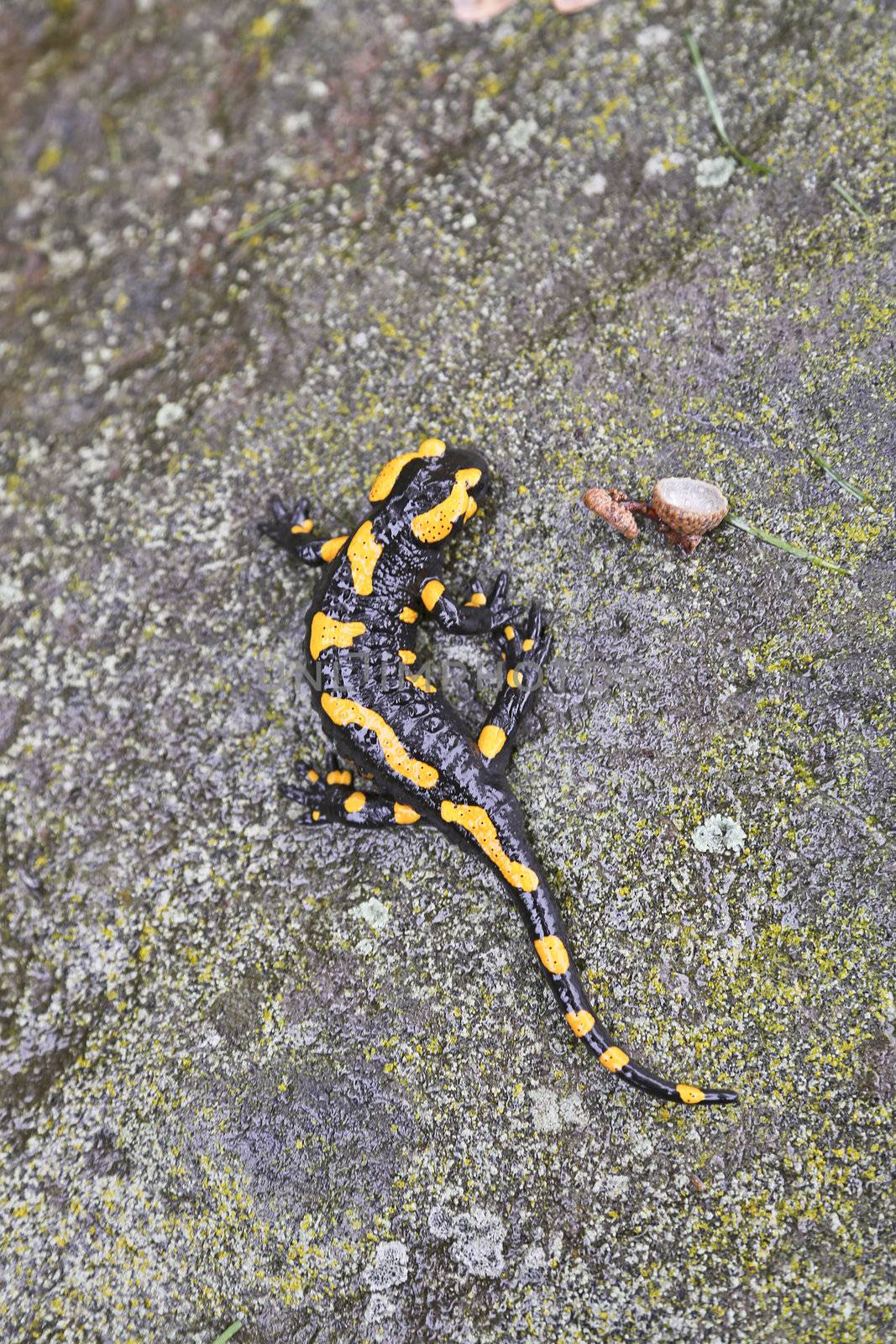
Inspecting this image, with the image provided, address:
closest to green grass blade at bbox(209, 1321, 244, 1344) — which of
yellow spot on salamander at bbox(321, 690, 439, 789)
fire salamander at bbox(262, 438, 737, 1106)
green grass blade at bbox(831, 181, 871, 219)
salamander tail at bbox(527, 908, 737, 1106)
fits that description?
salamander tail at bbox(527, 908, 737, 1106)

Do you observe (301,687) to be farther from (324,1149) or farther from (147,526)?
(324,1149)

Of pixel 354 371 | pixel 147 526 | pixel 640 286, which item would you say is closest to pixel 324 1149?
pixel 147 526

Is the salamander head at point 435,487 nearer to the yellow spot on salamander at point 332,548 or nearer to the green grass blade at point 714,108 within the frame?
the yellow spot on salamander at point 332,548

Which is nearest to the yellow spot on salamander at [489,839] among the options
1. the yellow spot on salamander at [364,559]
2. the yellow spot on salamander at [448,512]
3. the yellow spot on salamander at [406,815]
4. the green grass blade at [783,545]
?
the yellow spot on salamander at [406,815]

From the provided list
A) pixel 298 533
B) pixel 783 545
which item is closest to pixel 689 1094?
pixel 783 545

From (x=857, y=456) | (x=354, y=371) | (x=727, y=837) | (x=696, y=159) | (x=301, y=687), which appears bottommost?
(x=727, y=837)

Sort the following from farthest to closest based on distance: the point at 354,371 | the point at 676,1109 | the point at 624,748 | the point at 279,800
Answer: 1. the point at 354,371
2. the point at 279,800
3. the point at 624,748
4. the point at 676,1109
